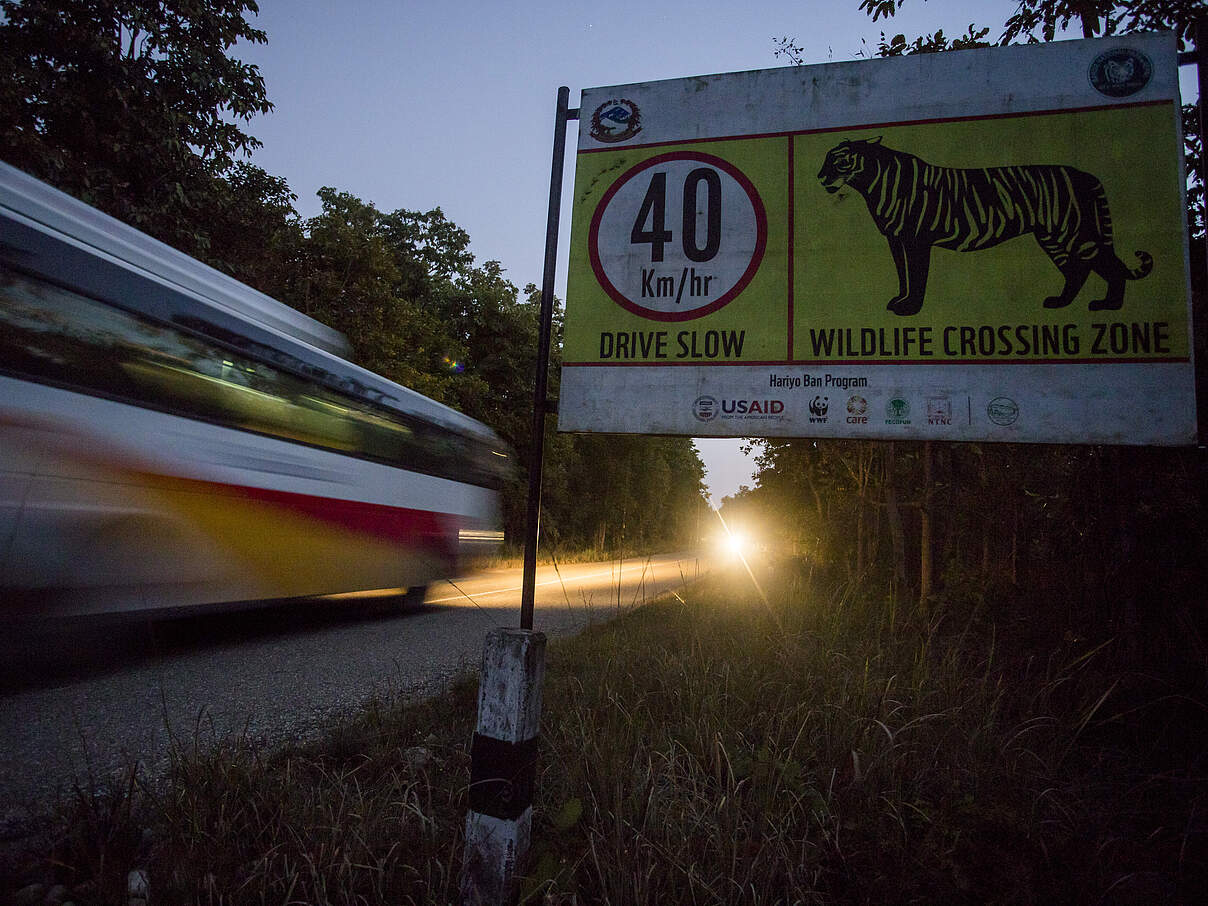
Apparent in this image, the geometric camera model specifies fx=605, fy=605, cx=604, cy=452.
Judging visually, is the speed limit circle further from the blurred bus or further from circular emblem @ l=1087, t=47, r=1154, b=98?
the blurred bus

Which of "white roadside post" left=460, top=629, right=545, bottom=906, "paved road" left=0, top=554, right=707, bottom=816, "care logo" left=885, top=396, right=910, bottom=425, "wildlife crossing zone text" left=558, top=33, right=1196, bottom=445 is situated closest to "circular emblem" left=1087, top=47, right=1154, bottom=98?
"wildlife crossing zone text" left=558, top=33, right=1196, bottom=445

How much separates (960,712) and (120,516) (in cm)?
540

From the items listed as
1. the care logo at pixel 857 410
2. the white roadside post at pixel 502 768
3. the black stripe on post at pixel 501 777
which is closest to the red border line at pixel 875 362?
the care logo at pixel 857 410

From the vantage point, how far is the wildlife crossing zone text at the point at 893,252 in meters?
1.73

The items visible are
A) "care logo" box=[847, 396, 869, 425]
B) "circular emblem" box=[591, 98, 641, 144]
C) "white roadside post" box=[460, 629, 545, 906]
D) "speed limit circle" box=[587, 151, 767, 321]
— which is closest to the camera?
"white roadside post" box=[460, 629, 545, 906]

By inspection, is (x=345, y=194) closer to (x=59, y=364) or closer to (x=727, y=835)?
(x=59, y=364)

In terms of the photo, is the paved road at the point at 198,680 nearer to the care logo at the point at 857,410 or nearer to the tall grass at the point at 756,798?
the tall grass at the point at 756,798

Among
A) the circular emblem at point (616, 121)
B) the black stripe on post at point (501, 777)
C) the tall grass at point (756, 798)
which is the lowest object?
the tall grass at point (756, 798)

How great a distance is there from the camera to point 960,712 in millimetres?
2852

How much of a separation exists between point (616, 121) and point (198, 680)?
4.55 metres

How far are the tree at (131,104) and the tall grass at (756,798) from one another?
10952 mm

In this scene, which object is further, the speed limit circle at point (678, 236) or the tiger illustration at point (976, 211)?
the speed limit circle at point (678, 236)

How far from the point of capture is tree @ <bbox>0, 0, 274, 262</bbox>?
9.37m

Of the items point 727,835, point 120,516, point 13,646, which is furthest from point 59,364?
point 727,835
